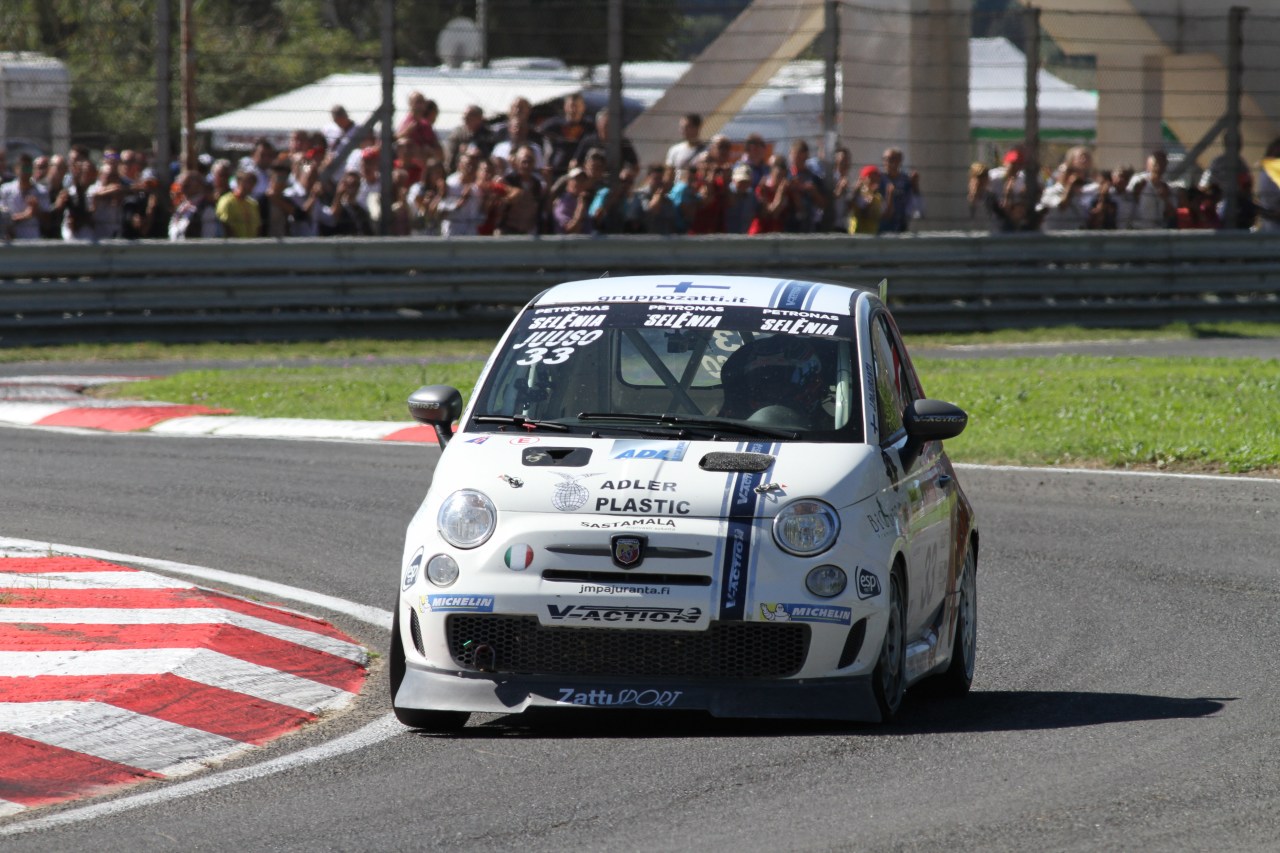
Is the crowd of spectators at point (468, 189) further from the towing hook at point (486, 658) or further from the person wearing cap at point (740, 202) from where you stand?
the towing hook at point (486, 658)

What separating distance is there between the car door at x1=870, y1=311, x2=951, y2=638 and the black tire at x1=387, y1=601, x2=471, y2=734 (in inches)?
61.5

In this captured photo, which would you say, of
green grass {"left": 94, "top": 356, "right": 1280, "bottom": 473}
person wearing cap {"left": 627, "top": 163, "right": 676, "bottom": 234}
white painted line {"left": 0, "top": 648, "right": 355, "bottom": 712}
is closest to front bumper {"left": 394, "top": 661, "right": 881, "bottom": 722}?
Result: white painted line {"left": 0, "top": 648, "right": 355, "bottom": 712}

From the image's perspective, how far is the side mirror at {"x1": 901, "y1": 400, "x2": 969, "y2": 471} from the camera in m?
6.93

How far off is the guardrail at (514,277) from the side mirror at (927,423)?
13663 millimetres

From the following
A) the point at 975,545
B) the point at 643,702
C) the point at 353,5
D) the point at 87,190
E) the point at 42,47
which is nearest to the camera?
the point at 643,702

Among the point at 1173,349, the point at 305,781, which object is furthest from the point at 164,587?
the point at 1173,349

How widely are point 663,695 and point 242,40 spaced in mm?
47262

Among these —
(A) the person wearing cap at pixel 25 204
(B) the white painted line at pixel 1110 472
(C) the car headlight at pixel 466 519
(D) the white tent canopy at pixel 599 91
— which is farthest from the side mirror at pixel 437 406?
(D) the white tent canopy at pixel 599 91

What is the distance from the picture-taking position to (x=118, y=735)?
20.1 ft

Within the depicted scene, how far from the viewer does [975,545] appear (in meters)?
8.03

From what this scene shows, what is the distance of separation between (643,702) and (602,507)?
0.63 meters

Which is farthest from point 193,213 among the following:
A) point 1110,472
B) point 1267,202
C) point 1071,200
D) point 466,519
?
point 466,519

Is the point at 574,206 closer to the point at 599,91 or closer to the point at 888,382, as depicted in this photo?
the point at 599,91

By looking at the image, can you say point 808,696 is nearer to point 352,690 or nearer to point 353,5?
point 352,690
